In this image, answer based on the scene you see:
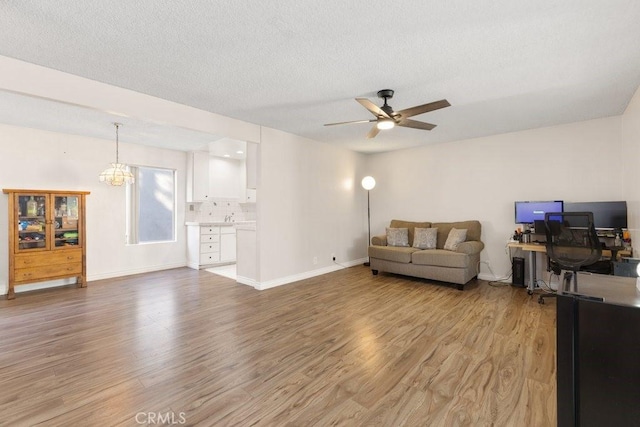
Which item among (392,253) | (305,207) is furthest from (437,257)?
(305,207)

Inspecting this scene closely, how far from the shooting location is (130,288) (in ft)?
14.3

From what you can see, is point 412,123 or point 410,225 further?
point 410,225

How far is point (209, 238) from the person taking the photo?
5816 mm

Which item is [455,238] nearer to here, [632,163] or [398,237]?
[398,237]

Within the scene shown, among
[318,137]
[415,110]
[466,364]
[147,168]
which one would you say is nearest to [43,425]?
[466,364]

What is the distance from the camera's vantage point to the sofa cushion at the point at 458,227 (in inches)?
187

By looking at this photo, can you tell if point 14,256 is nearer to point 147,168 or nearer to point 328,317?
point 147,168

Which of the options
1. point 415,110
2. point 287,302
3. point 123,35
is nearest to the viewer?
point 123,35

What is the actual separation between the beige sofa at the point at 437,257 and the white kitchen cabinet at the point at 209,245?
10.2 feet

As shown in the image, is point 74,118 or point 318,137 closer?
point 74,118

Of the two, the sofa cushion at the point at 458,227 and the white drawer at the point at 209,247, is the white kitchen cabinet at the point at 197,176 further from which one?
the sofa cushion at the point at 458,227

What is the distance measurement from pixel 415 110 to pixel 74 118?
4.34 m

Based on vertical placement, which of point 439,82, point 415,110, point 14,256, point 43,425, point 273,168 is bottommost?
point 43,425

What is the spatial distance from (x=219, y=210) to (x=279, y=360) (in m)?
4.88
